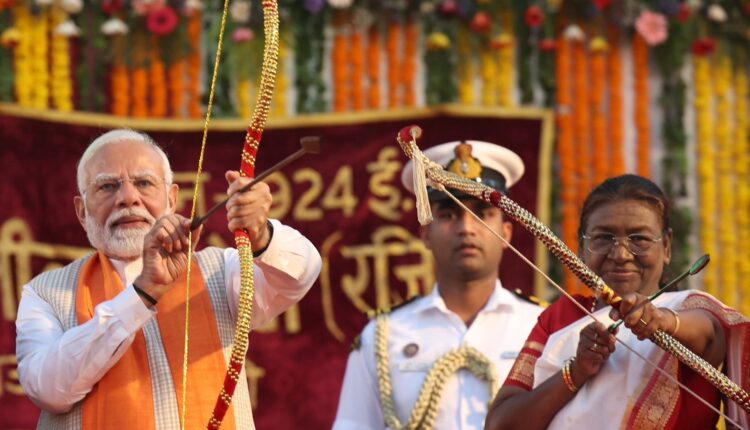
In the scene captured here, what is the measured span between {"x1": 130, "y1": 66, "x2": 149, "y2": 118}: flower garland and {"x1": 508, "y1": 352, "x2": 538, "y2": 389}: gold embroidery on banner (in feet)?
9.74

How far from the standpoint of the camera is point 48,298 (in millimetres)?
4133

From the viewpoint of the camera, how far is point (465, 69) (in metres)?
6.66

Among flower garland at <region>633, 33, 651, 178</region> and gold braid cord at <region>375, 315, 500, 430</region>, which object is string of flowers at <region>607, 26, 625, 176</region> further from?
Answer: gold braid cord at <region>375, 315, 500, 430</region>

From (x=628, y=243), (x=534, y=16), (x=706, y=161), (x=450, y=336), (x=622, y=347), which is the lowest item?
(x=450, y=336)

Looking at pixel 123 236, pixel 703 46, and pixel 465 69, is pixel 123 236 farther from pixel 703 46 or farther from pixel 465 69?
pixel 703 46

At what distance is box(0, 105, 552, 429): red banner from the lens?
6285mm

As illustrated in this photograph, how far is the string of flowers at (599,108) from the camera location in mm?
6652

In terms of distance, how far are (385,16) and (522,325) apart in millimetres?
2027

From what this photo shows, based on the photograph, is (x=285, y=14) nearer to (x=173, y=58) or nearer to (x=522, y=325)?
(x=173, y=58)

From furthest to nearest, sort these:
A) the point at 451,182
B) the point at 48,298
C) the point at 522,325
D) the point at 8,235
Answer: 1. the point at 8,235
2. the point at 522,325
3. the point at 48,298
4. the point at 451,182

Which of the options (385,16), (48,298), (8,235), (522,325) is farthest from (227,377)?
(385,16)

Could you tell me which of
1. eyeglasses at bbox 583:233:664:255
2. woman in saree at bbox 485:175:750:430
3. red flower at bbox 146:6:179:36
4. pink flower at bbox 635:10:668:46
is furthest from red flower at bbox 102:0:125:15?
eyeglasses at bbox 583:233:664:255

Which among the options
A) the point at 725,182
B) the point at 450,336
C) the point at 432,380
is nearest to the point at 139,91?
the point at 450,336

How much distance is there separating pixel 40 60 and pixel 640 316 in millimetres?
3666
